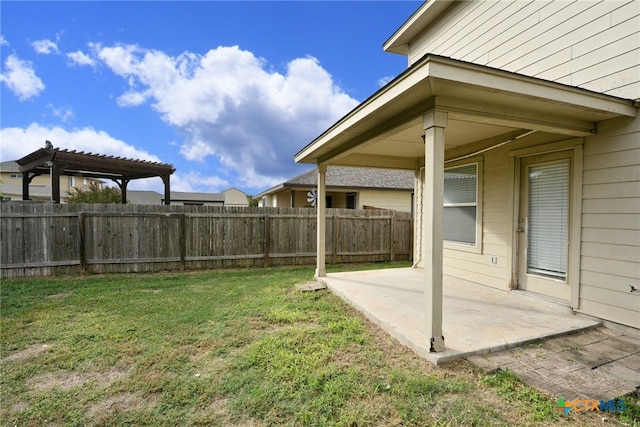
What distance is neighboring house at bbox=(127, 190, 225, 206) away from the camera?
3224cm

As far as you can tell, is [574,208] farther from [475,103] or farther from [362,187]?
[362,187]

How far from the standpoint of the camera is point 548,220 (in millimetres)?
4133

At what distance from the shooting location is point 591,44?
3.58 metres

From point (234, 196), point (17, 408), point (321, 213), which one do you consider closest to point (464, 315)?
point (321, 213)

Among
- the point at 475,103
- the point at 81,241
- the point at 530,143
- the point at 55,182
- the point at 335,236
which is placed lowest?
the point at 335,236

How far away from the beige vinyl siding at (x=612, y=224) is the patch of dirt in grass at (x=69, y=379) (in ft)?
16.7

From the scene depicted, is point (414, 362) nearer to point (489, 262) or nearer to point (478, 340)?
point (478, 340)

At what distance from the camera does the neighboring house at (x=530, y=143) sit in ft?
9.07

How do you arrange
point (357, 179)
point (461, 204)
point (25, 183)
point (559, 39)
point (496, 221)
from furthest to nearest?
point (357, 179) < point (25, 183) < point (461, 204) < point (496, 221) < point (559, 39)

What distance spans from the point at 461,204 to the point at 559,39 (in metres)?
2.82

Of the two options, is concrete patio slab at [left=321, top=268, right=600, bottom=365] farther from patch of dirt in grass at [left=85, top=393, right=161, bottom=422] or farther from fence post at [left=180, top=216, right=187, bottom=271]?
fence post at [left=180, top=216, right=187, bottom=271]

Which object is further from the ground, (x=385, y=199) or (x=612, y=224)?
(x=385, y=199)

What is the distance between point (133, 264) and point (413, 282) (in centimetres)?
628

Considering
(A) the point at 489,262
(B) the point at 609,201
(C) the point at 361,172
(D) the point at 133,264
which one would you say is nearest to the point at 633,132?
(B) the point at 609,201
